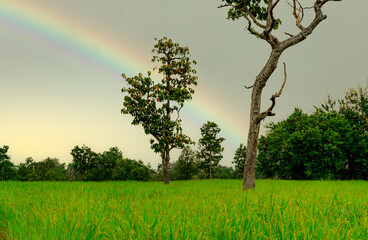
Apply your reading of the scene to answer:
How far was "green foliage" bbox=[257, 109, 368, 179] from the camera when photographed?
4338 cm

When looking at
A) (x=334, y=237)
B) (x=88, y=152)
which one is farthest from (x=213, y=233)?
(x=88, y=152)

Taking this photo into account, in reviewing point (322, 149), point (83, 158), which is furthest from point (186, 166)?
point (322, 149)

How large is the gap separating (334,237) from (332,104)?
59.0m

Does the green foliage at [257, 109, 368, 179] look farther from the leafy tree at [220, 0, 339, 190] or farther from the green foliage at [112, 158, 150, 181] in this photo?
the green foliage at [112, 158, 150, 181]

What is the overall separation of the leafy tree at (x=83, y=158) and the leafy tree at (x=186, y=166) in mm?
32040

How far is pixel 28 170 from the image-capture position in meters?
108

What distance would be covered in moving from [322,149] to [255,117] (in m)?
40.6

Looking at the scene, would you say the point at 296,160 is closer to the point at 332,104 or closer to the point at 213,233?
the point at 332,104

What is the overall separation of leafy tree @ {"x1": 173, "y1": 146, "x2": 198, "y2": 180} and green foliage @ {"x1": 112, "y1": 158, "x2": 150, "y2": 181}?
48.3 ft

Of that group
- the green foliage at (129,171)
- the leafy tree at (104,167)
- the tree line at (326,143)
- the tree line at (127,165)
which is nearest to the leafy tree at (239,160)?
the tree line at (127,165)

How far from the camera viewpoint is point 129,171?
316 ft

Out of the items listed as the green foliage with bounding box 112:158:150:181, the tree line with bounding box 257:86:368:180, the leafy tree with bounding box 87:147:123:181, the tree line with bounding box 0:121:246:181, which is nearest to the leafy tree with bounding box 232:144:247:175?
the tree line with bounding box 0:121:246:181

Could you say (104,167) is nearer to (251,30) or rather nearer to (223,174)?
(223,174)

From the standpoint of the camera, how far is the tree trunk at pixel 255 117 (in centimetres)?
1122
